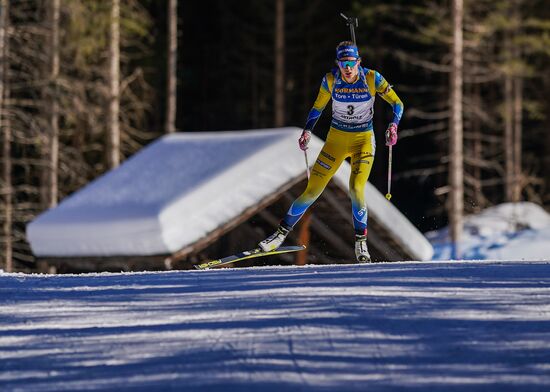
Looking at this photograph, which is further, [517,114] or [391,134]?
[517,114]

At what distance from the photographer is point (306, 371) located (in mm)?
4980

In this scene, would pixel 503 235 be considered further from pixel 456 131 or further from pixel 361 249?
pixel 361 249

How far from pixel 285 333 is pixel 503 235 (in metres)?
23.6

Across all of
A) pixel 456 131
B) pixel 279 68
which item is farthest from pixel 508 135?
pixel 456 131

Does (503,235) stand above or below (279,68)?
below

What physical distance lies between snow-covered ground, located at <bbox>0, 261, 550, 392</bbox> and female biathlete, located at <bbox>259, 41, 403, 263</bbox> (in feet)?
8.41

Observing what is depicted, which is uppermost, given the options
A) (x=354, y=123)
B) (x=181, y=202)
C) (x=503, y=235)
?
(x=354, y=123)

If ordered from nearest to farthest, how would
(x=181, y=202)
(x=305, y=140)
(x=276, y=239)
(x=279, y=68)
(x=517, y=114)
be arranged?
(x=305, y=140) < (x=276, y=239) < (x=181, y=202) < (x=279, y=68) < (x=517, y=114)

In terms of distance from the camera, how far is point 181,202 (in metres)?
15.1

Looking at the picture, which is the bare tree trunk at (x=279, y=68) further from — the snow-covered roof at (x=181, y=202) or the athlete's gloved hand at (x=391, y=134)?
the athlete's gloved hand at (x=391, y=134)

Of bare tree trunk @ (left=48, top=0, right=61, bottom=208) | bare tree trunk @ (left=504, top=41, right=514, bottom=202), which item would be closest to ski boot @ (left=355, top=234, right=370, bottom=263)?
bare tree trunk @ (left=48, top=0, right=61, bottom=208)

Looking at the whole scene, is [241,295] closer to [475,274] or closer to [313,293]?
[313,293]

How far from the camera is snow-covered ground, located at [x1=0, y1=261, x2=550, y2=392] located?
489 cm

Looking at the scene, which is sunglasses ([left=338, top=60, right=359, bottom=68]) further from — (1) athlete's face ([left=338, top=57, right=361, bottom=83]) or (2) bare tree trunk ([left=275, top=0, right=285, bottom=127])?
(2) bare tree trunk ([left=275, top=0, right=285, bottom=127])
